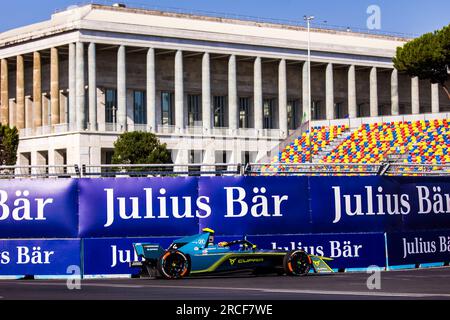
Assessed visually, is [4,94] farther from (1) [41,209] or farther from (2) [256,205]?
(2) [256,205]

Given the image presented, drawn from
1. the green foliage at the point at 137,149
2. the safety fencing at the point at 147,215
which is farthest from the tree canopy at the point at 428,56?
the safety fencing at the point at 147,215

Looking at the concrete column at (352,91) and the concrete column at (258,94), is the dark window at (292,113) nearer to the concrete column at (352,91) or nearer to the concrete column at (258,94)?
the concrete column at (352,91)

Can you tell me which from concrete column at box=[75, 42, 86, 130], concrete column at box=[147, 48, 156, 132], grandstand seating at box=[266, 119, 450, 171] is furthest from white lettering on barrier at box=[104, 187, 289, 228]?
concrete column at box=[147, 48, 156, 132]

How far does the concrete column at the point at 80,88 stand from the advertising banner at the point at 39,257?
59.6 meters

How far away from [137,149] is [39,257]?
1940 inches

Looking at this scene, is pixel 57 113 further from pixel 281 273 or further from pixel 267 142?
pixel 281 273

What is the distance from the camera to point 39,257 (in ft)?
87.5

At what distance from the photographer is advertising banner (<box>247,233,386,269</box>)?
1069 inches

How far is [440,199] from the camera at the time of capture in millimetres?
29328

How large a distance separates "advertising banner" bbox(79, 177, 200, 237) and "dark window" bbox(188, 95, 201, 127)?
230ft

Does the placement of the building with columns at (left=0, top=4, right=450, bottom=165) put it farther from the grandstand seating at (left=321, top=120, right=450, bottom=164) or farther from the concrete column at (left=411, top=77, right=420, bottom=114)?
the grandstand seating at (left=321, top=120, right=450, bottom=164)

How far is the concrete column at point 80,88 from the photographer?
8619 centimetres

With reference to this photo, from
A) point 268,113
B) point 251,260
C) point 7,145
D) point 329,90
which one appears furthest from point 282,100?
point 251,260
